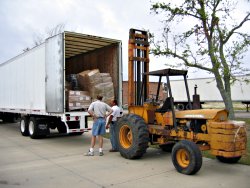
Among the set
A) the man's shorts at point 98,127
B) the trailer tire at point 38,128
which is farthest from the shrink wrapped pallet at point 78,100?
the trailer tire at point 38,128

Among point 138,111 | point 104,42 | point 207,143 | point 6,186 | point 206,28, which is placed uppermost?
point 206,28

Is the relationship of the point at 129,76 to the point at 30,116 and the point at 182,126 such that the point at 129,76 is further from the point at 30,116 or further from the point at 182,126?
the point at 30,116

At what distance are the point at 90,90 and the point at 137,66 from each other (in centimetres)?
253

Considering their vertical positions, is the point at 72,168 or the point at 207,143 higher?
the point at 207,143

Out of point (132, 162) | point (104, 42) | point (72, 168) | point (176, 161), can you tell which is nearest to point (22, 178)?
point (72, 168)

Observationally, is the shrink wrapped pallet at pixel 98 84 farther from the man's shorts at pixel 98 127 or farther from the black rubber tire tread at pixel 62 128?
the black rubber tire tread at pixel 62 128

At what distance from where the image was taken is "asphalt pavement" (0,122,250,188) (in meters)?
6.12

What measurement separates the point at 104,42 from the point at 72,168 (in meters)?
5.41

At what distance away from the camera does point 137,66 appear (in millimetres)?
9367

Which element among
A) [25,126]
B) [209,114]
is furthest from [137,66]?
[25,126]

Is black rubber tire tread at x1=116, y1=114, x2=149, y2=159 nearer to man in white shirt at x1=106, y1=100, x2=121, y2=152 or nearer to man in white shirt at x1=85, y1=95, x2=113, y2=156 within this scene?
man in white shirt at x1=85, y1=95, x2=113, y2=156

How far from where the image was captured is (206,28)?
57.7ft

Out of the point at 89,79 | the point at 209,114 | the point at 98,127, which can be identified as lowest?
the point at 98,127

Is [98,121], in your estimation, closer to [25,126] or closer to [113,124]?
[113,124]
